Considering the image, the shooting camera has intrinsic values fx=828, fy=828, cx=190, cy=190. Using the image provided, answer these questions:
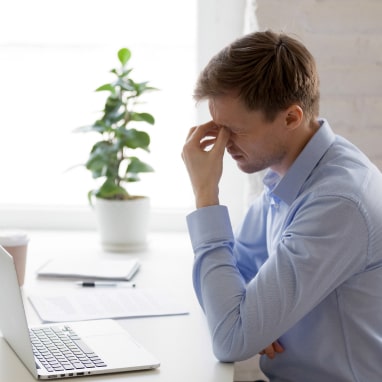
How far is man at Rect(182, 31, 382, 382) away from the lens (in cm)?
146

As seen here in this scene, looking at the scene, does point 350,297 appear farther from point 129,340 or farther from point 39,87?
point 39,87

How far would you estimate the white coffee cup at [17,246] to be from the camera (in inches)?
75.3

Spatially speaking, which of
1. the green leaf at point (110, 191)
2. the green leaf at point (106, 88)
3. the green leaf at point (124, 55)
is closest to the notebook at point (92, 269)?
the green leaf at point (110, 191)

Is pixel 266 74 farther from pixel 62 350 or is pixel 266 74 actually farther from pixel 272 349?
pixel 62 350

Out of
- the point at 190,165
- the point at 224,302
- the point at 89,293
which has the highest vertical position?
the point at 190,165

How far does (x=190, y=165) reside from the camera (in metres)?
1.72

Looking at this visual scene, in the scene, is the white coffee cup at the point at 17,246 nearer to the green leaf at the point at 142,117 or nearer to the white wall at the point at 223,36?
the green leaf at the point at 142,117

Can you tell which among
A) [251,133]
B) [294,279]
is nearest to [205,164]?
[251,133]

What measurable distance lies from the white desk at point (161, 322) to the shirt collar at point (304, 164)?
0.33 meters

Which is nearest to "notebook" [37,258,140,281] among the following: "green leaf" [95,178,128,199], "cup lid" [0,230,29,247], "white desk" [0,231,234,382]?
"white desk" [0,231,234,382]

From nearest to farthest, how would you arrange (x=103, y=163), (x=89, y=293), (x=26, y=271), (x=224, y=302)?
(x=224, y=302) → (x=89, y=293) → (x=26, y=271) → (x=103, y=163)

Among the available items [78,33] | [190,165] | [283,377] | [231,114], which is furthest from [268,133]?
[78,33]

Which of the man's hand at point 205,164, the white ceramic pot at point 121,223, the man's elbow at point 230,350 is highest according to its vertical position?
the man's hand at point 205,164

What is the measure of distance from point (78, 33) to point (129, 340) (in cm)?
139
